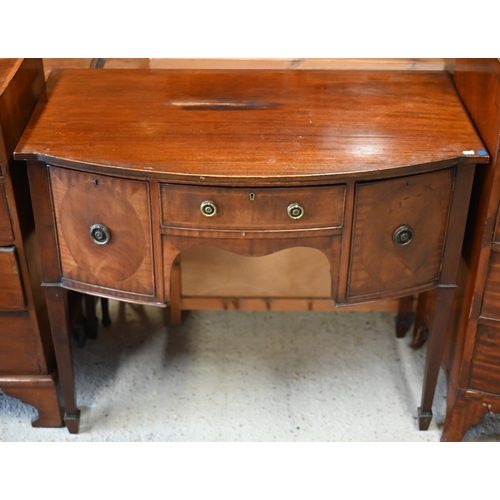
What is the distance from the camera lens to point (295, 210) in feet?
4.60

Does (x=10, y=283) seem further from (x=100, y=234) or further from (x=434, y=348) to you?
(x=434, y=348)

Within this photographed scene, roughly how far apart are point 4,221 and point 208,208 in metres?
0.40

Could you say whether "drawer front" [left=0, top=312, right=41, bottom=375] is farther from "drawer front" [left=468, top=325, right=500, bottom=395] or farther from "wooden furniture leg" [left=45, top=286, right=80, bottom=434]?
"drawer front" [left=468, top=325, right=500, bottom=395]

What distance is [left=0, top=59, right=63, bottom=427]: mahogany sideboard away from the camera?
145cm

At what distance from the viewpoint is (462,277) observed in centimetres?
164

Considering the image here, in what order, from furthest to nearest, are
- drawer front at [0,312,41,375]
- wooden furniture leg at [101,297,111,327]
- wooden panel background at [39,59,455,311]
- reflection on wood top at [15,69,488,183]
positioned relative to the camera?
wooden furniture leg at [101,297,111,327] < wooden panel background at [39,59,455,311] < drawer front at [0,312,41,375] < reflection on wood top at [15,69,488,183]

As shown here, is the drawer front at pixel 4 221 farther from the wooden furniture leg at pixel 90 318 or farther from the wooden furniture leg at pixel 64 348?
the wooden furniture leg at pixel 90 318

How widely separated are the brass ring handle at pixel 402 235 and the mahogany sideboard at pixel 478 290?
14 centimetres

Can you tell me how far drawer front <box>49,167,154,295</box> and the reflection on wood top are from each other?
5 cm

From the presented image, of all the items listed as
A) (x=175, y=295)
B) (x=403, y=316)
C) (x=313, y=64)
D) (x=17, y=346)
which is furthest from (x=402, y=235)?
(x=17, y=346)

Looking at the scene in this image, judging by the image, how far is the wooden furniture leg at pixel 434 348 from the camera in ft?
5.25

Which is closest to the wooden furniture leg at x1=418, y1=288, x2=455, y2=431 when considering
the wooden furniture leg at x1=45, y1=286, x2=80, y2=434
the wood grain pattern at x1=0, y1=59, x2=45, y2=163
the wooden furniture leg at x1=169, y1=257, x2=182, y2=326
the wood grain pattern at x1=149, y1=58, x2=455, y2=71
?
the wood grain pattern at x1=149, y1=58, x2=455, y2=71

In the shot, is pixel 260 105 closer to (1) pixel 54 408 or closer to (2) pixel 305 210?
(2) pixel 305 210

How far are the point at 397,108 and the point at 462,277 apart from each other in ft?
1.26
